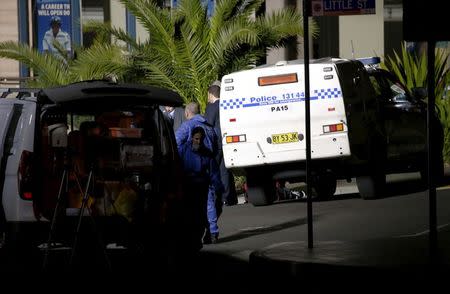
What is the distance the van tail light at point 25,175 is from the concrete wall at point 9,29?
54.8 feet

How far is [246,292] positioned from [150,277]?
5.19ft

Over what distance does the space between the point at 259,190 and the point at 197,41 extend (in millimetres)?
4955

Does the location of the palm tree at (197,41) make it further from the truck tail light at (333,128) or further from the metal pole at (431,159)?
the metal pole at (431,159)

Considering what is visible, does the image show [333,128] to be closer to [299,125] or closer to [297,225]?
[299,125]

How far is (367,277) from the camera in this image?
10641mm

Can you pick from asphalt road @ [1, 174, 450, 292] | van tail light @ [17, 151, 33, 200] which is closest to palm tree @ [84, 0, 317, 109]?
asphalt road @ [1, 174, 450, 292]

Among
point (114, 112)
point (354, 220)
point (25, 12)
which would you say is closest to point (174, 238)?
point (114, 112)

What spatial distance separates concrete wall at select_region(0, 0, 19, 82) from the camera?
2850 centimetres

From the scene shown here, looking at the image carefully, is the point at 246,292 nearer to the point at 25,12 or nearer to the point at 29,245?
the point at 29,245

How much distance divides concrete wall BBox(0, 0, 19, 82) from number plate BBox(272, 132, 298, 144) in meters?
10.9

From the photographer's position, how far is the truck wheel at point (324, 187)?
68.0 feet

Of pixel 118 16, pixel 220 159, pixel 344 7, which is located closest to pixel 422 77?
pixel 220 159

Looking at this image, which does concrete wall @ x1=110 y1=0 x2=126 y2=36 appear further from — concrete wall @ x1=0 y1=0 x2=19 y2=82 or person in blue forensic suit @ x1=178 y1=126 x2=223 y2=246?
person in blue forensic suit @ x1=178 y1=126 x2=223 y2=246

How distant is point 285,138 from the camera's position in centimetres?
1891
